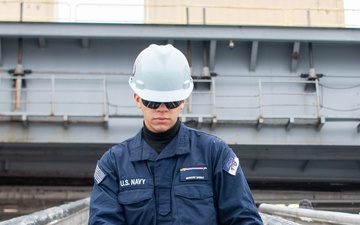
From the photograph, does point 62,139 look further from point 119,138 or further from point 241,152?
point 241,152

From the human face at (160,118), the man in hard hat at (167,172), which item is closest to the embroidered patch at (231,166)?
the man in hard hat at (167,172)

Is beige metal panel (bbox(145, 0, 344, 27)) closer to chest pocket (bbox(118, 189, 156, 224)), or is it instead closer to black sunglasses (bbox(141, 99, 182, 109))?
black sunglasses (bbox(141, 99, 182, 109))

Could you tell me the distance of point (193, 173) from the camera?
6.34ft

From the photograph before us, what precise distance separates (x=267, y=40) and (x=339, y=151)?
332 centimetres

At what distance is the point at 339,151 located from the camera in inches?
476

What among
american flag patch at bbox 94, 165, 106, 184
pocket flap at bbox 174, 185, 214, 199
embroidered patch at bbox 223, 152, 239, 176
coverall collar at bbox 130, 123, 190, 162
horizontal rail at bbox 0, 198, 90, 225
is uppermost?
coverall collar at bbox 130, 123, 190, 162

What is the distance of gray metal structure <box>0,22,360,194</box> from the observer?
1092 centimetres

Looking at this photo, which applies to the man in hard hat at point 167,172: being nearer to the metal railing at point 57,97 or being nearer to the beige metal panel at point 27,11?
the metal railing at point 57,97

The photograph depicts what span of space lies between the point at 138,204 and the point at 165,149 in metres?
0.24

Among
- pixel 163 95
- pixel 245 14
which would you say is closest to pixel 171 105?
pixel 163 95

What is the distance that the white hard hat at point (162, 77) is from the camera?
201cm

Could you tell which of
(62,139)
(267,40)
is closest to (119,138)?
(62,139)

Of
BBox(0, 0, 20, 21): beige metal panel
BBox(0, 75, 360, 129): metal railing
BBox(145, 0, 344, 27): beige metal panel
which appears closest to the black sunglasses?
BBox(0, 75, 360, 129): metal railing

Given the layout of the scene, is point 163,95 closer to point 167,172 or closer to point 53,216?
point 167,172
